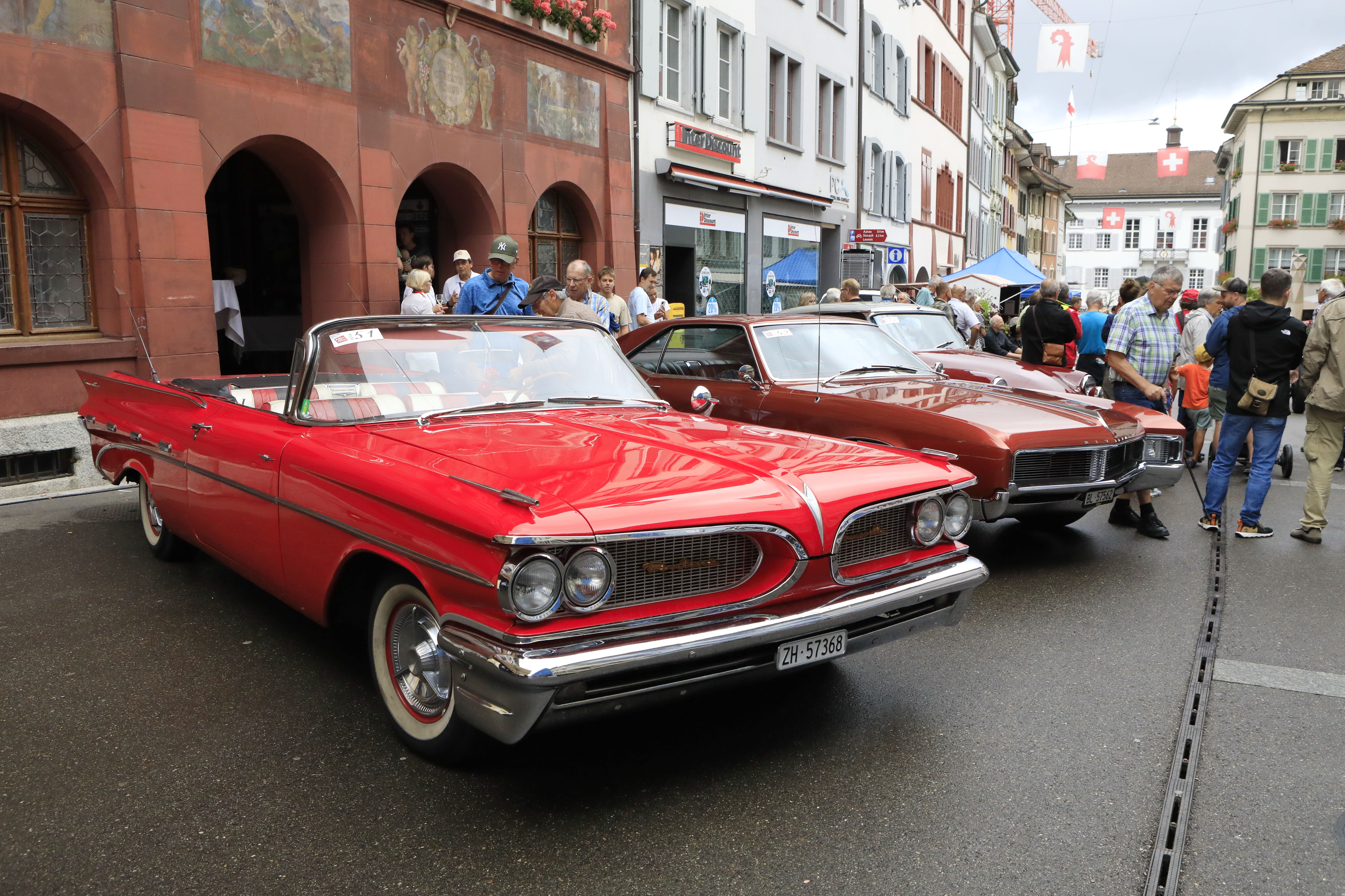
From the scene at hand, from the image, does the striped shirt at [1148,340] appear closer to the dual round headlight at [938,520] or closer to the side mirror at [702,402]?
the side mirror at [702,402]

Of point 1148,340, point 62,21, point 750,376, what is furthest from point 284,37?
point 1148,340

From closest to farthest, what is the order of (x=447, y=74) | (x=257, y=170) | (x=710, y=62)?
(x=447, y=74)
(x=257, y=170)
(x=710, y=62)

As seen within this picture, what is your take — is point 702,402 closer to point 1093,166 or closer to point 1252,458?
point 1252,458

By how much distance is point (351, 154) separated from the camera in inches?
445

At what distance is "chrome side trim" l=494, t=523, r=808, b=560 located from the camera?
2842 millimetres

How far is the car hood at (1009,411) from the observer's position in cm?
602

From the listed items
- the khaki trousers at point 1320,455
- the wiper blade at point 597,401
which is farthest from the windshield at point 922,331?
the wiper blade at point 597,401

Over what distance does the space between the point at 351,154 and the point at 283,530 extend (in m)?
8.33

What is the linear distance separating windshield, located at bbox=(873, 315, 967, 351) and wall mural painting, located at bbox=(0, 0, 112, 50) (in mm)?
7007

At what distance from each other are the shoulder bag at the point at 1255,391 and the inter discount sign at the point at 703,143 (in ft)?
38.2

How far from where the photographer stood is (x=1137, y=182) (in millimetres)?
96625

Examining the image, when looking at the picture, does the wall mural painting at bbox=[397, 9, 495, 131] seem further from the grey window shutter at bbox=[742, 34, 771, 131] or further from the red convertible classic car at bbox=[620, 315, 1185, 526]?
the grey window shutter at bbox=[742, 34, 771, 131]

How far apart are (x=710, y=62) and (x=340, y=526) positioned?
16805 mm

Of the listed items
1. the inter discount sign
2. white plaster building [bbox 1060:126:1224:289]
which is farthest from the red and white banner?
white plaster building [bbox 1060:126:1224:289]
